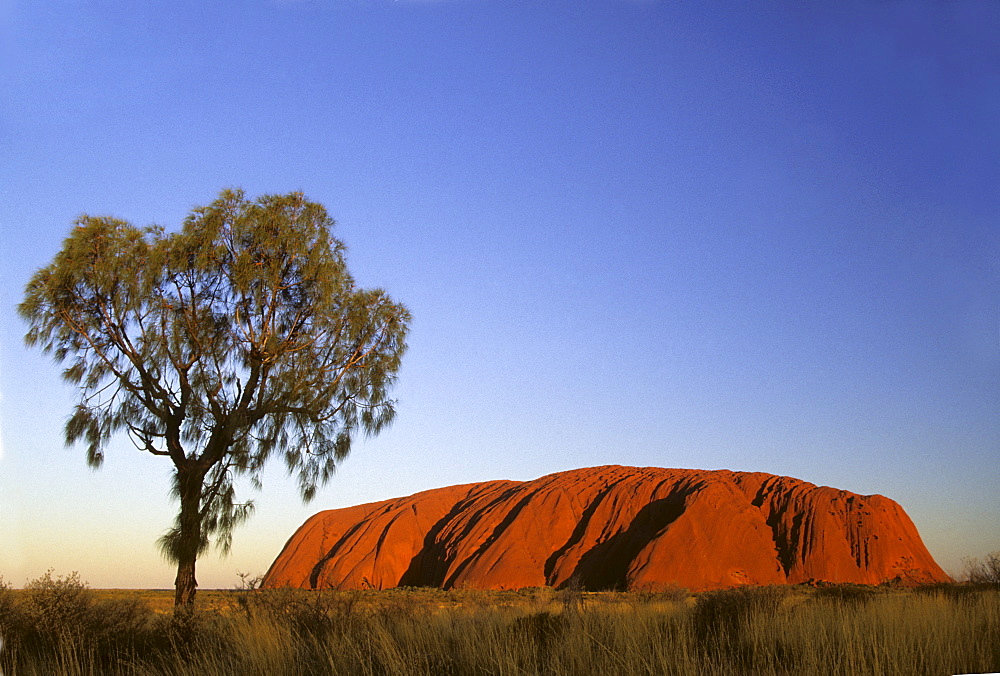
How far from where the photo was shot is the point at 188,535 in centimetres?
1307

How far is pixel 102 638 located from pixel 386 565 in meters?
38.2

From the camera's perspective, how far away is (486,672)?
7.26 meters

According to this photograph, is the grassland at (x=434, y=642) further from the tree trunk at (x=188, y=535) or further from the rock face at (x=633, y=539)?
the rock face at (x=633, y=539)

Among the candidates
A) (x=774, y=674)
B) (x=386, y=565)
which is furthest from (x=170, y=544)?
(x=386, y=565)

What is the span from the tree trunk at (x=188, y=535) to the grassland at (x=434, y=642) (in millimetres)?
1643

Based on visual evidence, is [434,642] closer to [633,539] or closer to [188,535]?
[188,535]

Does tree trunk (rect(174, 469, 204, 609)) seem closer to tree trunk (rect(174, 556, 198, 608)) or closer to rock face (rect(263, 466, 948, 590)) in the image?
tree trunk (rect(174, 556, 198, 608))

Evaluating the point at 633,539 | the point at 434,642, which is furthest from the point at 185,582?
the point at 633,539

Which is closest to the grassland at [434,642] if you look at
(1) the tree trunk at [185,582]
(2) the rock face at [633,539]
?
(1) the tree trunk at [185,582]

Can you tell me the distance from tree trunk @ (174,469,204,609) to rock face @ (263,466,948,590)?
926 inches

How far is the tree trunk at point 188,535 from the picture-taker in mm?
12906

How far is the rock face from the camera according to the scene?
3962 centimetres

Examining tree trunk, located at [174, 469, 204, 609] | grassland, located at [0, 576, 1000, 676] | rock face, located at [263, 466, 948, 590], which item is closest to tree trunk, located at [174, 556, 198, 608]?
tree trunk, located at [174, 469, 204, 609]

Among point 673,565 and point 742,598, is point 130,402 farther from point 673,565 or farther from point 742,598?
point 673,565
